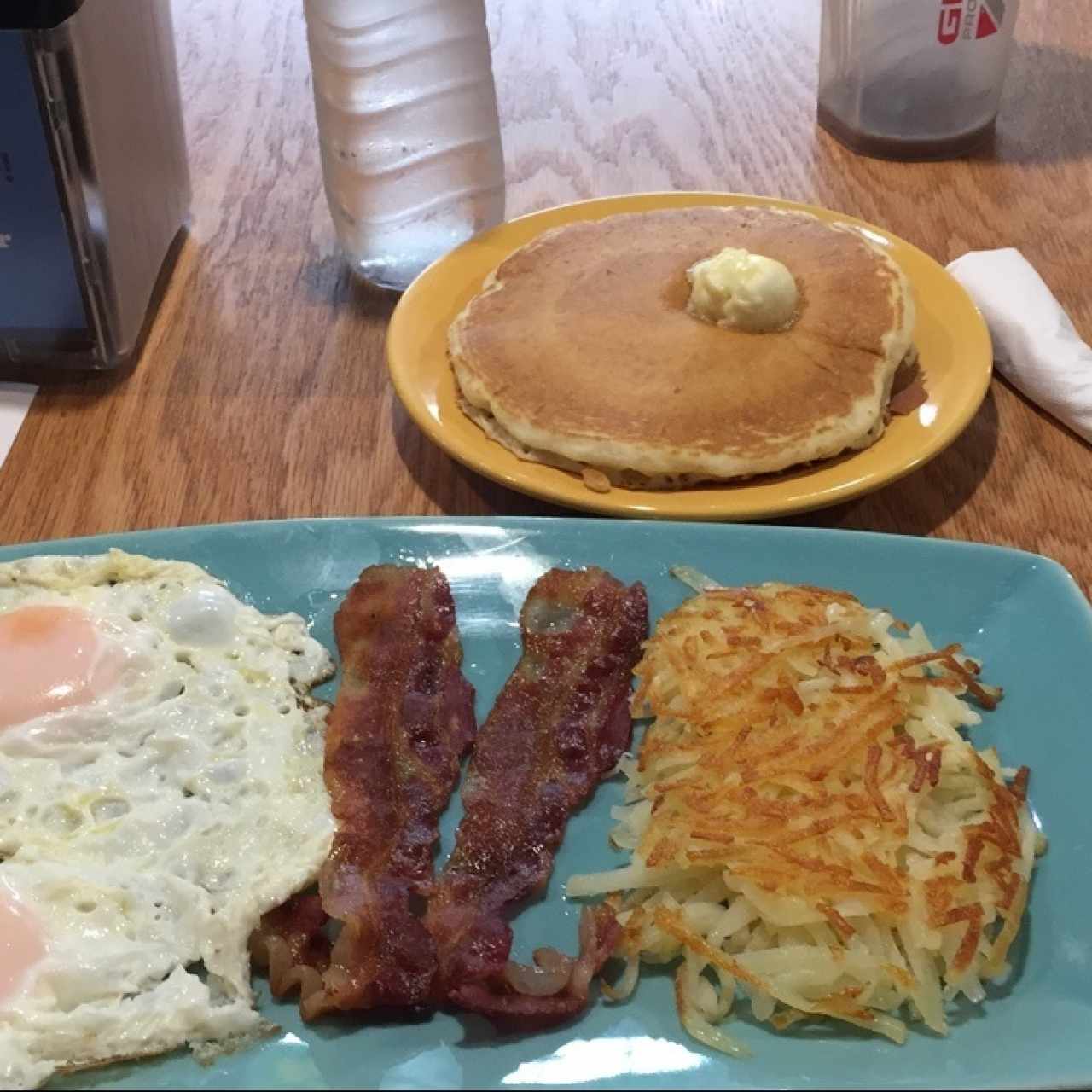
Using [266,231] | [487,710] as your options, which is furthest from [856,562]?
[266,231]

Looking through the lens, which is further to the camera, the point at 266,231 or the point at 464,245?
the point at 266,231

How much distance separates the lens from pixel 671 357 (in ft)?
5.57

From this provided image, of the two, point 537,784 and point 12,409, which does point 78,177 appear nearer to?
point 12,409

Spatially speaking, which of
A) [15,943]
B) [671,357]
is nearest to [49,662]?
[15,943]

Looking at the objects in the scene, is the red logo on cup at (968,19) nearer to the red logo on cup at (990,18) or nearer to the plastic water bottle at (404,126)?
the red logo on cup at (990,18)

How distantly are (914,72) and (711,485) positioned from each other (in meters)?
1.33

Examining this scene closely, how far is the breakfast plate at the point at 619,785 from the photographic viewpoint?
40.0 inches

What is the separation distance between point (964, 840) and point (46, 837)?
0.89 metres

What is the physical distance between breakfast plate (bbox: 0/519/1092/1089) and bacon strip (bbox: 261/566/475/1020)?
4 cm

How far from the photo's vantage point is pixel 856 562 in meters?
1.47

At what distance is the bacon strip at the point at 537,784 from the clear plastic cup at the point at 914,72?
152 centimetres

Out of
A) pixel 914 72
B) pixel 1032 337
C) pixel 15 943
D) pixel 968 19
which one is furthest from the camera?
pixel 914 72

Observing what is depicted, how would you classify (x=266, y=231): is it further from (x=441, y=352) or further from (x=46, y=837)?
(x=46, y=837)

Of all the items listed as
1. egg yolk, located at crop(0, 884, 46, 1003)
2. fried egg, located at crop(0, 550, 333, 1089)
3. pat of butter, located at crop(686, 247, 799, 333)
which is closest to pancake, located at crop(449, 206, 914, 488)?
pat of butter, located at crop(686, 247, 799, 333)
